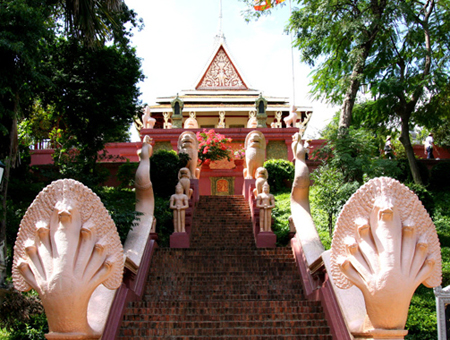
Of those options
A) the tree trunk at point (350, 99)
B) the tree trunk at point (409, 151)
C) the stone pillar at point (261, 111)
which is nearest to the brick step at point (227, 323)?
the tree trunk at point (350, 99)

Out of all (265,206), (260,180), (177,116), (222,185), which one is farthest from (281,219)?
(177,116)

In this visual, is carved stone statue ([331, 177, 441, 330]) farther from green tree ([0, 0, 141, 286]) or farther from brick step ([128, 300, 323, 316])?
green tree ([0, 0, 141, 286])

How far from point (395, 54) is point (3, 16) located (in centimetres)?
998

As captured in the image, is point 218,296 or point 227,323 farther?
Answer: point 218,296

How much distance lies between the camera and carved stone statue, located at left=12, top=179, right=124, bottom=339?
485 centimetres

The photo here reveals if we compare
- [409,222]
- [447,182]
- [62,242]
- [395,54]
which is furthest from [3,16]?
[447,182]

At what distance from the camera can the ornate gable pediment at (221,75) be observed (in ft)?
90.5

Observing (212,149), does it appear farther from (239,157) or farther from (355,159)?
(355,159)

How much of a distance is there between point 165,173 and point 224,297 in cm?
623

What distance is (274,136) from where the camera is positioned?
17609 millimetres

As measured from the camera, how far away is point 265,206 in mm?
9414

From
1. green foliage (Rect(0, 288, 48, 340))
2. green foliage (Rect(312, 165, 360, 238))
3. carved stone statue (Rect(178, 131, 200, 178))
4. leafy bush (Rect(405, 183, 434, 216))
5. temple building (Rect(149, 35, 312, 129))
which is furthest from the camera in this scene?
temple building (Rect(149, 35, 312, 129))

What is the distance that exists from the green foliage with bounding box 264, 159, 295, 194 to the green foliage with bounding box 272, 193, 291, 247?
731mm

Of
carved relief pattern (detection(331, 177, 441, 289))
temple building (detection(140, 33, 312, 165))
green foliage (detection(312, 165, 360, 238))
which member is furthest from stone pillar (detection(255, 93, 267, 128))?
carved relief pattern (detection(331, 177, 441, 289))
